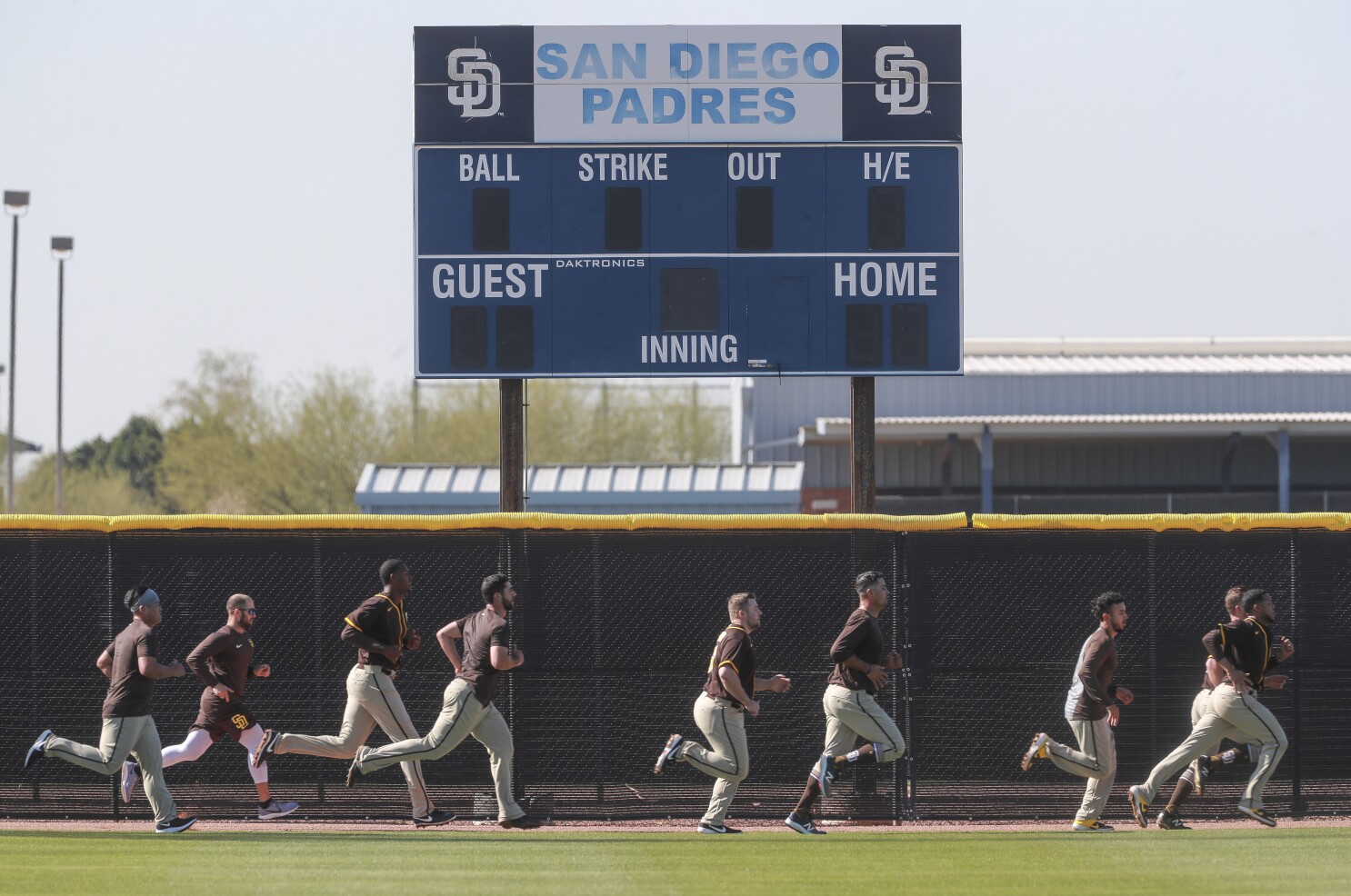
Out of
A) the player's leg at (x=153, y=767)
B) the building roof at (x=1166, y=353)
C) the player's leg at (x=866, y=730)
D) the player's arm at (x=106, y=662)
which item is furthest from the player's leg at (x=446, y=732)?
the building roof at (x=1166, y=353)

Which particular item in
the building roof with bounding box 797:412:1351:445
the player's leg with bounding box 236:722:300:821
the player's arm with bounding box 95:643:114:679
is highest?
the building roof with bounding box 797:412:1351:445

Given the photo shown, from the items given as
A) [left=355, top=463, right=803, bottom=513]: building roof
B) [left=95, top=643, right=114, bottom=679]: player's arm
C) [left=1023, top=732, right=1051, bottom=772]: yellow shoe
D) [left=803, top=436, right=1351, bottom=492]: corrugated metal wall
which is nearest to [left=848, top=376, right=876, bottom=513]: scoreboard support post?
[left=1023, top=732, right=1051, bottom=772]: yellow shoe

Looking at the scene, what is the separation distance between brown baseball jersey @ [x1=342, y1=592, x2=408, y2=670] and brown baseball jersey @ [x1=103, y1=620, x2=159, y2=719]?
128 cm

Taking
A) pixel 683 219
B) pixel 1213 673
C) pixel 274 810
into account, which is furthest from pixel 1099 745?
pixel 683 219

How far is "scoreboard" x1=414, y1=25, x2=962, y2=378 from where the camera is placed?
602 inches

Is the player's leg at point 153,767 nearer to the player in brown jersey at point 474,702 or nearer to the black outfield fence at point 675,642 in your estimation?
the black outfield fence at point 675,642

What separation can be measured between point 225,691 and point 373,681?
100 cm

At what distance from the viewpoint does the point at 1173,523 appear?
11.5 metres

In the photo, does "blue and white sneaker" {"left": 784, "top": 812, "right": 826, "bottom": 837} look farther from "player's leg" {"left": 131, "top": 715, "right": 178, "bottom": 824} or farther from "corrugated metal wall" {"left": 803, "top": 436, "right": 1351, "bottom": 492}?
"corrugated metal wall" {"left": 803, "top": 436, "right": 1351, "bottom": 492}

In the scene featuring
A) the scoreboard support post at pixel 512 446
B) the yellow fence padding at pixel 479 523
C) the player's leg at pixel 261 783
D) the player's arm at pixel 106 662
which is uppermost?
the scoreboard support post at pixel 512 446

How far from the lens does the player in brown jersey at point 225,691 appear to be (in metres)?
10.5

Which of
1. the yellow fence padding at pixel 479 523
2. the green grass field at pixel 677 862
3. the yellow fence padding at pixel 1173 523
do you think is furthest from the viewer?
the yellow fence padding at pixel 1173 523

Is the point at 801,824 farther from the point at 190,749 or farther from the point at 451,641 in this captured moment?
the point at 190,749

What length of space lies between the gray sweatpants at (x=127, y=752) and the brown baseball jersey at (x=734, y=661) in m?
3.64
